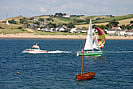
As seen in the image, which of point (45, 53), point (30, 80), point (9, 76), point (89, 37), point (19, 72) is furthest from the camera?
point (45, 53)

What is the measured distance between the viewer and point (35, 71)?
75.6 m

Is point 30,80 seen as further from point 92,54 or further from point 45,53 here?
point 45,53

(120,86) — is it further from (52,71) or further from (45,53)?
(45,53)

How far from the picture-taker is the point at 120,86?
60000 millimetres

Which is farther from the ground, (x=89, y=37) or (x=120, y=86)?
(x=89, y=37)

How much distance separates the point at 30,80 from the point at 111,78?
55.1ft

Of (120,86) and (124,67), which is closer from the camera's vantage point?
(120,86)

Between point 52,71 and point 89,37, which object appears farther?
point 89,37

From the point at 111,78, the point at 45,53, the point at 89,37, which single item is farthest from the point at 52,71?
the point at 45,53

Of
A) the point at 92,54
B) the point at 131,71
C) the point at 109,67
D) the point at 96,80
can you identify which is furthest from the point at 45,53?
the point at 96,80

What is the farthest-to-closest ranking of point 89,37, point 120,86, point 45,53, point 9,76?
point 45,53 < point 89,37 < point 9,76 < point 120,86

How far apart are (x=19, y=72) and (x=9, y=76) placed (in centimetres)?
538

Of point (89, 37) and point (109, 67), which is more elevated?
point (89, 37)

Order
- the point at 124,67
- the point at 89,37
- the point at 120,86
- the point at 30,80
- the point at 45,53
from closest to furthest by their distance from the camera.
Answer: the point at 120,86 → the point at 30,80 → the point at 124,67 → the point at 89,37 → the point at 45,53
